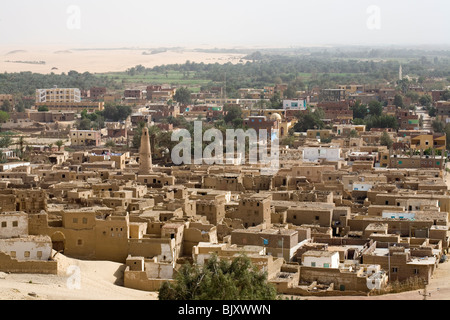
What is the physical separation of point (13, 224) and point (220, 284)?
682 centimetres

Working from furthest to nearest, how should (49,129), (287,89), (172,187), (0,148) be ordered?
(287,89), (49,129), (0,148), (172,187)

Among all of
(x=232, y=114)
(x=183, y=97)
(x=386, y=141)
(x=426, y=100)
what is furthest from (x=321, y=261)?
(x=183, y=97)

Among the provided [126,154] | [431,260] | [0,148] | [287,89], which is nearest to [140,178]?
[126,154]

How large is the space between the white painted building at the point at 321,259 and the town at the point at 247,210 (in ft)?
0.08

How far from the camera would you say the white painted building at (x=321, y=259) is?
21.3m

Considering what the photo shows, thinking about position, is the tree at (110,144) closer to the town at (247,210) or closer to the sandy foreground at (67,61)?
the town at (247,210)

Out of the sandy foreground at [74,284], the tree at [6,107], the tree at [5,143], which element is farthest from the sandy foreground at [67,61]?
the sandy foreground at [74,284]

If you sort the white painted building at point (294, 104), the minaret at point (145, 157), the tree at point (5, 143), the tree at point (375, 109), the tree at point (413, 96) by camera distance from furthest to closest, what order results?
the tree at point (413, 96)
the white painted building at point (294, 104)
the tree at point (375, 109)
the tree at point (5, 143)
the minaret at point (145, 157)

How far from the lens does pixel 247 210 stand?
25.4 meters

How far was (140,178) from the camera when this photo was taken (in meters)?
31.4

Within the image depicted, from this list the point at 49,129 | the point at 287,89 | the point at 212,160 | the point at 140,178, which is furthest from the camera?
the point at 287,89
